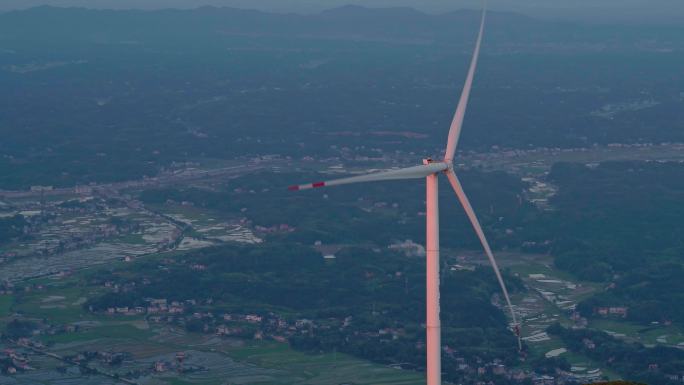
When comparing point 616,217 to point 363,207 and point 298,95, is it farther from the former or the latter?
point 298,95

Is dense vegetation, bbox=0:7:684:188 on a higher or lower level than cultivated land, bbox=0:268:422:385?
lower

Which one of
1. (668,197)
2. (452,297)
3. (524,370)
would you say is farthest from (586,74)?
(524,370)

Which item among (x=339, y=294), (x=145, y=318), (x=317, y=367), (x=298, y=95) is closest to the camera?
(x=317, y=367)

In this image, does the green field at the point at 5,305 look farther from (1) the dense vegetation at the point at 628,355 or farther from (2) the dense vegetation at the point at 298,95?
(2) the dense vegetation at the point at 298,95

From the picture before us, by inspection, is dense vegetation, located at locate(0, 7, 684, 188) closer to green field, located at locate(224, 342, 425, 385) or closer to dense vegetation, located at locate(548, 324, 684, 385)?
green field, located at locate(224, 342, 425, 385)

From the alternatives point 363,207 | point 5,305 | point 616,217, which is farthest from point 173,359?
point 616,217

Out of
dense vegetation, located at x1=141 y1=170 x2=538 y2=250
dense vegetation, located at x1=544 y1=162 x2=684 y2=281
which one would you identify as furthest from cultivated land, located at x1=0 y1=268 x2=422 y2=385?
dense vegetation, located at x1=544 y1=162 x2=684 y2=281

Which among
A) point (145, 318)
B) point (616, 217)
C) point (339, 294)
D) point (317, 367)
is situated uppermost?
point (317, 367)

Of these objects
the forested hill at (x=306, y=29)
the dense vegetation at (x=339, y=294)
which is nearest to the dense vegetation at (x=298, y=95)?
the forested hill at (x=306, y=29)

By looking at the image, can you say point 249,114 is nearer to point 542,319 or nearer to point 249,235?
point 249,235

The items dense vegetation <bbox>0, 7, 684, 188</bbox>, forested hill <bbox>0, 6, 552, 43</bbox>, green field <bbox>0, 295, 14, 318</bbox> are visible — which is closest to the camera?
green field <bbox>0, 295, 14, 318</bbox>

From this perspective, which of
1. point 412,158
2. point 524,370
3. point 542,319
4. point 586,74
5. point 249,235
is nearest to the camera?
point 524,370
